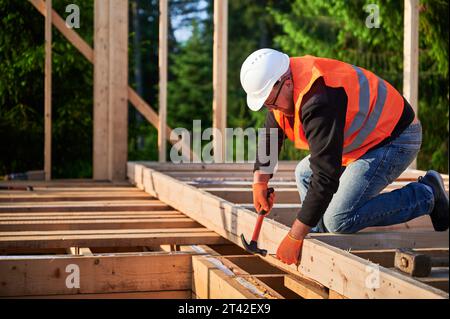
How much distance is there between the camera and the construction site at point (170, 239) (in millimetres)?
3059

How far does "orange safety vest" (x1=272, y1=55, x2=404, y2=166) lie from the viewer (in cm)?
322

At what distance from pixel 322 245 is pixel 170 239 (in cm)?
128

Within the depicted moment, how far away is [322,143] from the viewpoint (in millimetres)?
3045

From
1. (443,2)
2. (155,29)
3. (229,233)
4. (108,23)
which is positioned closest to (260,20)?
(155,29)

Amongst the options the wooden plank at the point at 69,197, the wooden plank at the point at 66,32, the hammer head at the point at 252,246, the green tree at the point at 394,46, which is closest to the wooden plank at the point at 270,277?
the hammer head at the point at 252,246

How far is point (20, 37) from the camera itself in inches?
356

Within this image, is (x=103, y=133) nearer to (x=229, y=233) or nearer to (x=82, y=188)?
(x=82, y=188)

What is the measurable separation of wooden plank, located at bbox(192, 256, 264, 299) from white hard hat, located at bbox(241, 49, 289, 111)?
0.75 metres

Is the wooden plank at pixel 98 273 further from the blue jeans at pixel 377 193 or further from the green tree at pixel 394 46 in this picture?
the green tree at pixel 394 46

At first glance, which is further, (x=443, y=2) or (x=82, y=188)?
(x=443, y=2)

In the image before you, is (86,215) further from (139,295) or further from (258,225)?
(258,225)

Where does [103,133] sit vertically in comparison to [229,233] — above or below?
above

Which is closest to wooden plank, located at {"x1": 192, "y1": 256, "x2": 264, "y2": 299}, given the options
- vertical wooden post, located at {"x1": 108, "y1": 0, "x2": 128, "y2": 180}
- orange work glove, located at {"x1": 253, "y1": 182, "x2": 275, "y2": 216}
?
orange work glove, located at {"x1": 253, "y1": 182, "x2": 275, "y2": 216}

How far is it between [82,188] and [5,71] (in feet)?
9.57
